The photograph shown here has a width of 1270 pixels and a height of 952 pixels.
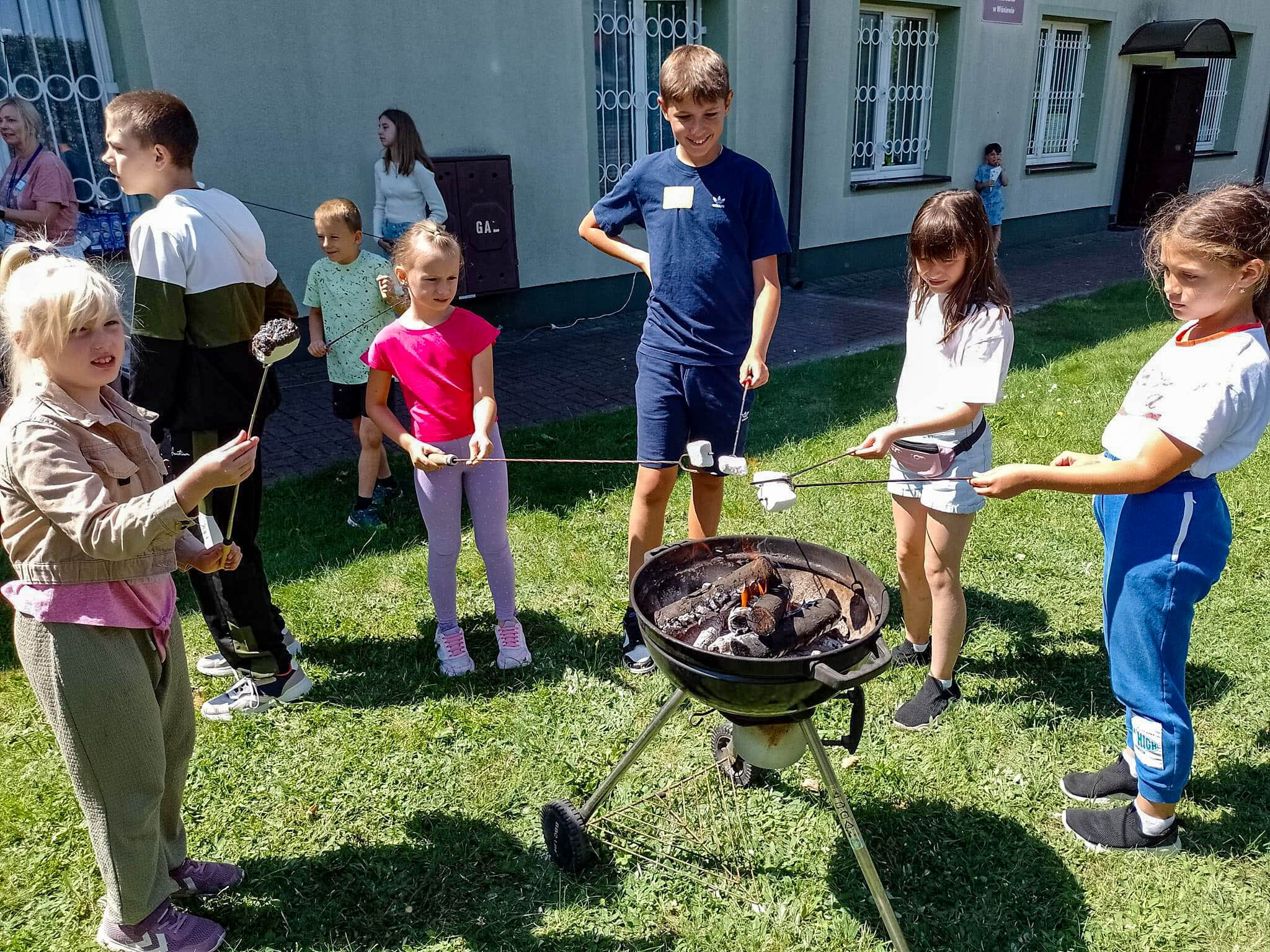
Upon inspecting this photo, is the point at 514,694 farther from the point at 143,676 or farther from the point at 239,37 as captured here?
the point at 239,37

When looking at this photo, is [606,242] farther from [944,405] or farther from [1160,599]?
[1160,599]

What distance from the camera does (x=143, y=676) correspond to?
6.86 feet

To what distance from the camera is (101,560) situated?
6.39ft

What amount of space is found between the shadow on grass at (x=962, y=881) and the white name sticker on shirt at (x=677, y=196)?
6.68ft

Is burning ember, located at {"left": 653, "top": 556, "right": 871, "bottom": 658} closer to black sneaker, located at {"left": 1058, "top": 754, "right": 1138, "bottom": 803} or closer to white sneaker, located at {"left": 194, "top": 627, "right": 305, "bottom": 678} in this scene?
black sneaker, located at {"left": 1058, "top": 754, "right": 1138, "bottom": 803}

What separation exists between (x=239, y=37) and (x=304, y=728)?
539 cm

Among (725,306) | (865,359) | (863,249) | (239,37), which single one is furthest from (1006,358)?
(863,249)

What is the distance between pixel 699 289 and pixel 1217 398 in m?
1.63

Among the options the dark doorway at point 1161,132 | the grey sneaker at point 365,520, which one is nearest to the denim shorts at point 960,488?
the grey sneaker at point 365,520

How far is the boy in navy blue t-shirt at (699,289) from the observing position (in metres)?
3.19

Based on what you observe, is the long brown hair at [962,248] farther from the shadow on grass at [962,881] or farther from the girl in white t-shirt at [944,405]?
the shadow on grass at [962,881]

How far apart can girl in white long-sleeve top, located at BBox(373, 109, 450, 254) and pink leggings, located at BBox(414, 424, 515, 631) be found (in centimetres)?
392

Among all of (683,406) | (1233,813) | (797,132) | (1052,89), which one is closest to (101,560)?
(683,406)

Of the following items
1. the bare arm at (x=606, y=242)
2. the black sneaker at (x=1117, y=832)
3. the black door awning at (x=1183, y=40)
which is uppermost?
the black door awning at (x=1183, y=40)
